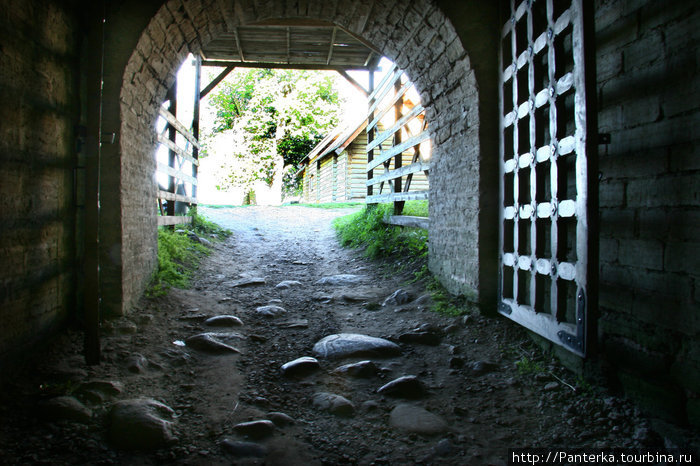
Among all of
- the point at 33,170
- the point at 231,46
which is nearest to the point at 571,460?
the point at 33,170

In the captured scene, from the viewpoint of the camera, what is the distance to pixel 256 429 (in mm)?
2545

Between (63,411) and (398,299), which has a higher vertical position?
(398,299)

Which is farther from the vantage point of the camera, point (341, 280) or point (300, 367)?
point (341, 280)

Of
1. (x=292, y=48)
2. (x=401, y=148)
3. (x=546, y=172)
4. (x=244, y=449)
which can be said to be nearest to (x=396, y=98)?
(x=401, y=148)

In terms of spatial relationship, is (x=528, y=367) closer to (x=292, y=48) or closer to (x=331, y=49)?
(x=331, y=49)

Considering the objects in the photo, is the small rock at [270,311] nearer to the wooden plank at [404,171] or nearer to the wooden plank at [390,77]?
the wooden plank at [404,171]

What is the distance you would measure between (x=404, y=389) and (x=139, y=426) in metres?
1.69

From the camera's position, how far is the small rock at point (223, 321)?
436 cm

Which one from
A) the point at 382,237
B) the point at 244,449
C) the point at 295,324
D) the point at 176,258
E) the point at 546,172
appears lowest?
the point at 244,449

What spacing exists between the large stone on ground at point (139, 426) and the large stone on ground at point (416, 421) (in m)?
1.32

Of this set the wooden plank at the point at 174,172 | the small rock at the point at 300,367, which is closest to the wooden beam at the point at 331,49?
the wooden plank at the point at 174,172

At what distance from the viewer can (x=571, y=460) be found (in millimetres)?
2238

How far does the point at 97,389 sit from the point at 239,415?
96 centimetres

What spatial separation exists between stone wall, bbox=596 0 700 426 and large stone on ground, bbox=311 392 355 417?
1.71 metres
